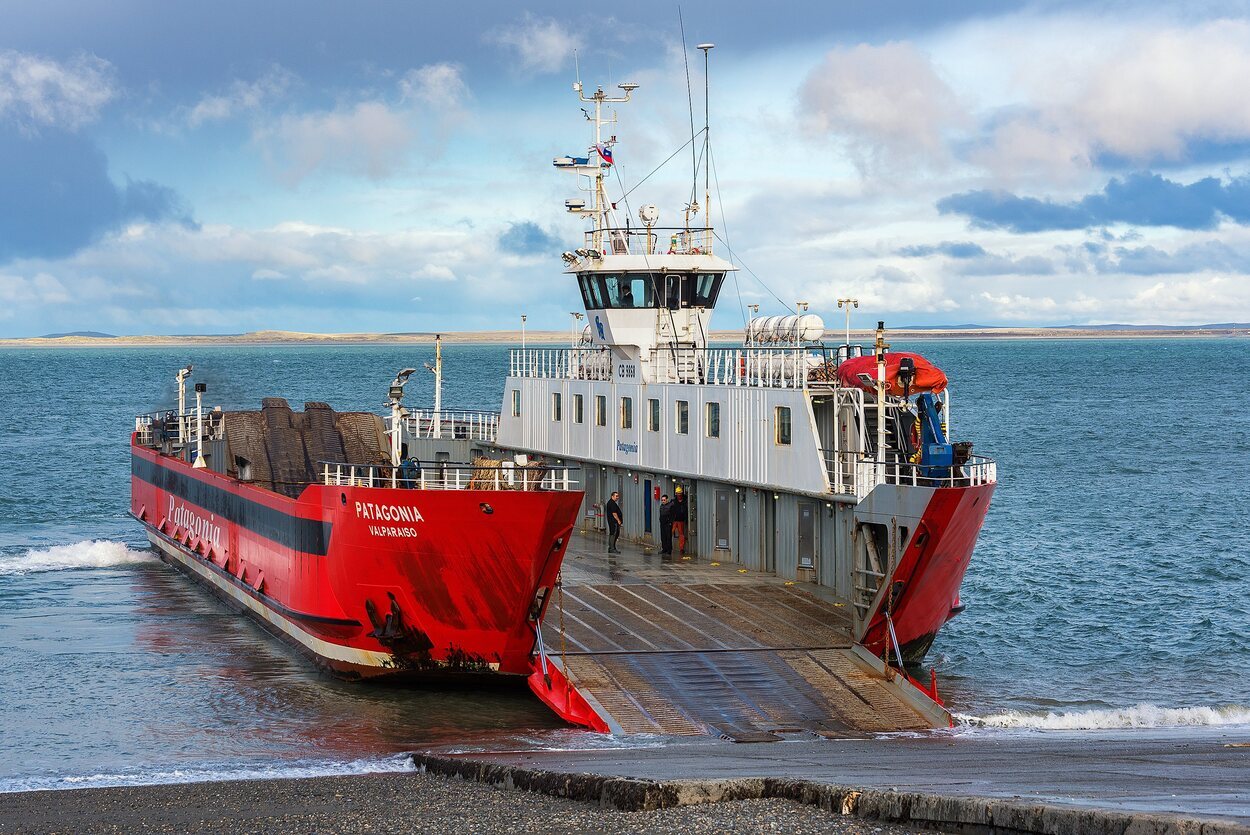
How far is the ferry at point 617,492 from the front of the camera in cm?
2483

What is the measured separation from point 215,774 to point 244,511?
Result: 12935 millimetres

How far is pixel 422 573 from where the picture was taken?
25438mm

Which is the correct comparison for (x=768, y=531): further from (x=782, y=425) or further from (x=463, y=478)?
(x=463, y=478)

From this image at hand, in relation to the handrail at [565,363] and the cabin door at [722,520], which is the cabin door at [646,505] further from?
the handrail at [565,363]

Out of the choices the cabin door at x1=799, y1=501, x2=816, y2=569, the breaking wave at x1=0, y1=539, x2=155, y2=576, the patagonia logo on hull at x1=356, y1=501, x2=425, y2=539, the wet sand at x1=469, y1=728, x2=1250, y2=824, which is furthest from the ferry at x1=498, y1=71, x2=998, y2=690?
the breaking wave at x1=0, y1=539, x2=155, y2=576

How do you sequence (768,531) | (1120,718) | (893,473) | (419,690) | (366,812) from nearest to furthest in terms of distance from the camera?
1. (366,812)
2. (1120,718)
3. (893,473)
4. (419,690)
5. (768,531)

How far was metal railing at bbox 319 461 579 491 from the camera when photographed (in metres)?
25.2

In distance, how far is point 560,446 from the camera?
1499 inches

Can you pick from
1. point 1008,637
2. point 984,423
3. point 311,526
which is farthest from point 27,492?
point 984,423

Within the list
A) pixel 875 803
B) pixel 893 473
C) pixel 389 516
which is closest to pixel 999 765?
pixel 875 803

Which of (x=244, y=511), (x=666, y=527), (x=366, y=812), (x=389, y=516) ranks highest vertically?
(x=389, y=516)

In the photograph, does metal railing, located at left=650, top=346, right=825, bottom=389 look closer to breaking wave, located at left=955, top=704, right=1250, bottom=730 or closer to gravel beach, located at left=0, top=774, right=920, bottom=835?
breaking wave, located at left=955, top=704, right=1250, bottom=730

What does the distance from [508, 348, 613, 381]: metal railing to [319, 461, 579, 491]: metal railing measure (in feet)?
34.9

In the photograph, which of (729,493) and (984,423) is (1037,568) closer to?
(729,493)
